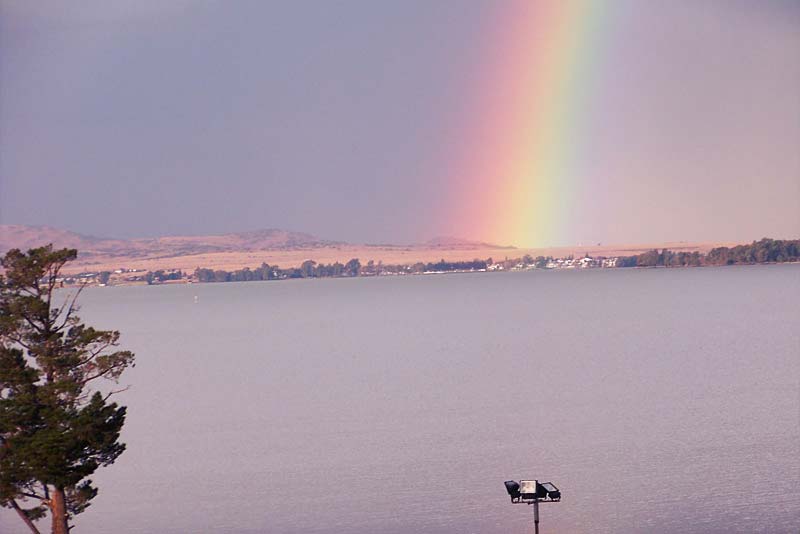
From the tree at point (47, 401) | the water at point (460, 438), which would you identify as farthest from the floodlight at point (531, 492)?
the tree at point (47, 401)

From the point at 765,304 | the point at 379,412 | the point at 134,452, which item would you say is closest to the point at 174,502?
the point at 134,452

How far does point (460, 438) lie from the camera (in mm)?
38844

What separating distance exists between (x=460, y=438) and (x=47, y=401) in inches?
810

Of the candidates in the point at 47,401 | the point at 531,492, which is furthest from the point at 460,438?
the point at 47,401

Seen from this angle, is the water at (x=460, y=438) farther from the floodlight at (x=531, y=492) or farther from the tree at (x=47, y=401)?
the tree at (x=47, y=401)

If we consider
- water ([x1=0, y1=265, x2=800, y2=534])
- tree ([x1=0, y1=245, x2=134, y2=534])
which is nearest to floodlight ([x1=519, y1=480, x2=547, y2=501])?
water ([x1=0, y1=265, x2=800, y2=534])

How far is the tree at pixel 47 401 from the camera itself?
20.7 metres

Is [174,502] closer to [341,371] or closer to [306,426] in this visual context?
[306,426]

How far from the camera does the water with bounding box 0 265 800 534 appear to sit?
2823 centimetres

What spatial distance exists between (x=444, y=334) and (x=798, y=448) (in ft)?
212

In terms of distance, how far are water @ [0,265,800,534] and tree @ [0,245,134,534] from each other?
7440mm

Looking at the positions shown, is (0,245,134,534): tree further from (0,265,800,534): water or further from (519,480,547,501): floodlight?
(519,480,547,501): floodlight

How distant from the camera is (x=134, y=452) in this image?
40125mm

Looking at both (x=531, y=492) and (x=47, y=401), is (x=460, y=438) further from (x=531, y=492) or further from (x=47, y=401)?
(x=47, y=401)
